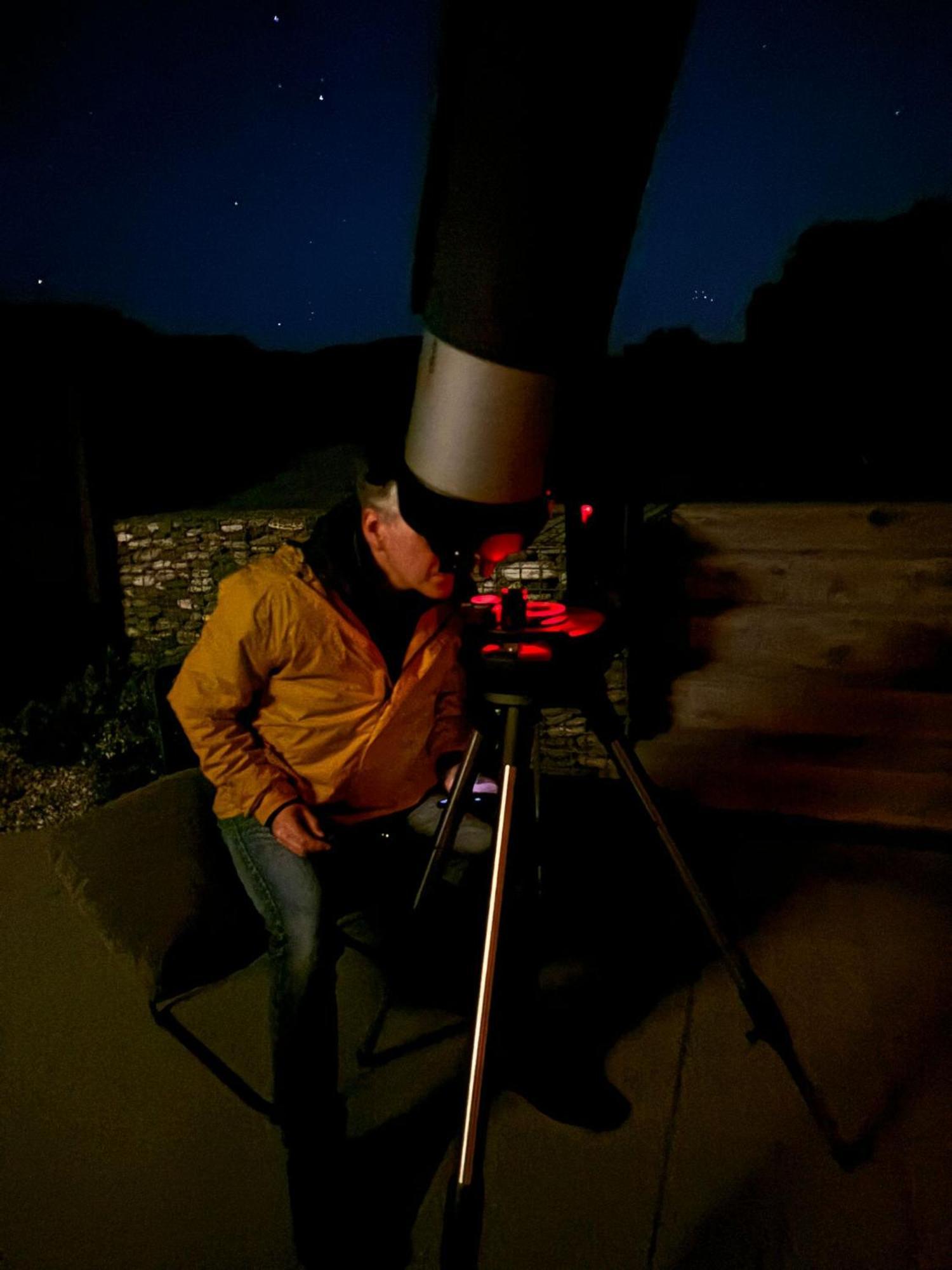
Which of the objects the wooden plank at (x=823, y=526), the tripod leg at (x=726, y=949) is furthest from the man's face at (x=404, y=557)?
the wooden plank at (x=823, y=526)

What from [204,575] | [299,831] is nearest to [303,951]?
[299,831]

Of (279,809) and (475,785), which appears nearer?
(279,809)

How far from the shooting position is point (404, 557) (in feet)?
6.38

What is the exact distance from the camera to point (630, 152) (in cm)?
91

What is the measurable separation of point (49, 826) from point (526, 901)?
327cm

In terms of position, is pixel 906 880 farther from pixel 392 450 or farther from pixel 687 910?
pixel 392 450

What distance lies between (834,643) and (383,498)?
9.23ft

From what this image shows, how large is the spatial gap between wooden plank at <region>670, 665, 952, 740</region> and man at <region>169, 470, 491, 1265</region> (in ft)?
7.61

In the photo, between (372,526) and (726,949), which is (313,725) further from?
(726,949)

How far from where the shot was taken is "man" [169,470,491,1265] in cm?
179

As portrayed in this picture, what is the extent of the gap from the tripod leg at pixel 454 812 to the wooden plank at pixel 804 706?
7.94 ft

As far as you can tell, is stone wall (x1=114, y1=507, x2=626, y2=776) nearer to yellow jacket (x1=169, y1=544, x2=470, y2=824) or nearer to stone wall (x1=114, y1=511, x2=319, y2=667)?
stone wall (x1=114, y1=511, x2=319, y2=667)

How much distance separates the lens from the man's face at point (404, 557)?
1.91 metres

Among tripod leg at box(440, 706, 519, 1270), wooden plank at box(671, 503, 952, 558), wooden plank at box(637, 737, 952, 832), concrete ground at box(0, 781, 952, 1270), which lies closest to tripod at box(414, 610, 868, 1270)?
tripod leg at box(440, 706, 519, 1270)
